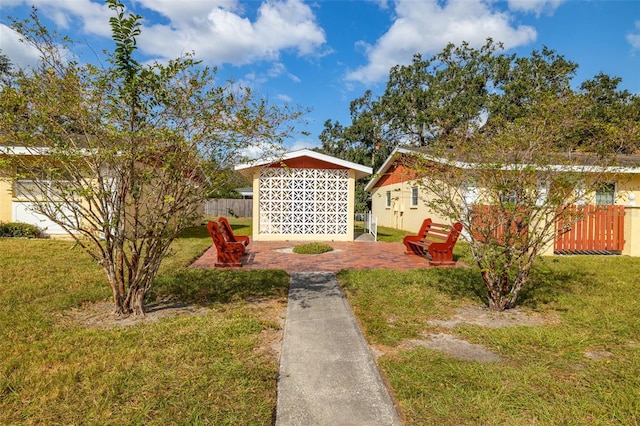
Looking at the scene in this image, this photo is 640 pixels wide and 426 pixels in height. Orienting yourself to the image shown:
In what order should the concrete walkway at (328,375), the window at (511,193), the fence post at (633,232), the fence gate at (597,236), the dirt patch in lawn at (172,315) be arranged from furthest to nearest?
the fence gate at (597,236), the fence post at (633,232), the window at (511,193), the dirt patch in lawn at (172,315), the concrete walkway at (328,375)

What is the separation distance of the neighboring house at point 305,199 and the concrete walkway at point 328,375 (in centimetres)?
854

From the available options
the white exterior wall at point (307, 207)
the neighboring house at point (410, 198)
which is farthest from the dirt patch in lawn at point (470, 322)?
the white exterior wall at point (307, 207)

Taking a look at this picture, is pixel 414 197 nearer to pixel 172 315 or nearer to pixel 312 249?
pixel 312 249

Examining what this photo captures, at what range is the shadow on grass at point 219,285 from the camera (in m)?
5.74

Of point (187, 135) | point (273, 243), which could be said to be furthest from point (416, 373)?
point (273, 243)

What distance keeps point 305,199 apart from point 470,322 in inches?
370

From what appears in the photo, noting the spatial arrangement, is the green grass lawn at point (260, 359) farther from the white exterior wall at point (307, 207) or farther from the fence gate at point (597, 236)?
the white exterior wall at point (307, 207)

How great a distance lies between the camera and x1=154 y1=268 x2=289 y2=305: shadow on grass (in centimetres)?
574

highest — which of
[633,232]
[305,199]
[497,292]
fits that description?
[305,199]

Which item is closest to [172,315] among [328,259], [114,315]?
[114,315]

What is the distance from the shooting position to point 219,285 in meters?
6.36

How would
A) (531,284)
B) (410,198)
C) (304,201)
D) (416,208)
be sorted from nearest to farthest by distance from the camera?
(531,284) → (304,201) → (416,208) → (410,198)

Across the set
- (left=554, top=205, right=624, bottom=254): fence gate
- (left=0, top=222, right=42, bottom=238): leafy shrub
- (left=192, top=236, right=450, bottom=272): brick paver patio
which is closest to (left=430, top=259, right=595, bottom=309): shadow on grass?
(left=192, top=236, right=450, bottom=272): brick paver patio

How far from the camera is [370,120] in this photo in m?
34.2
